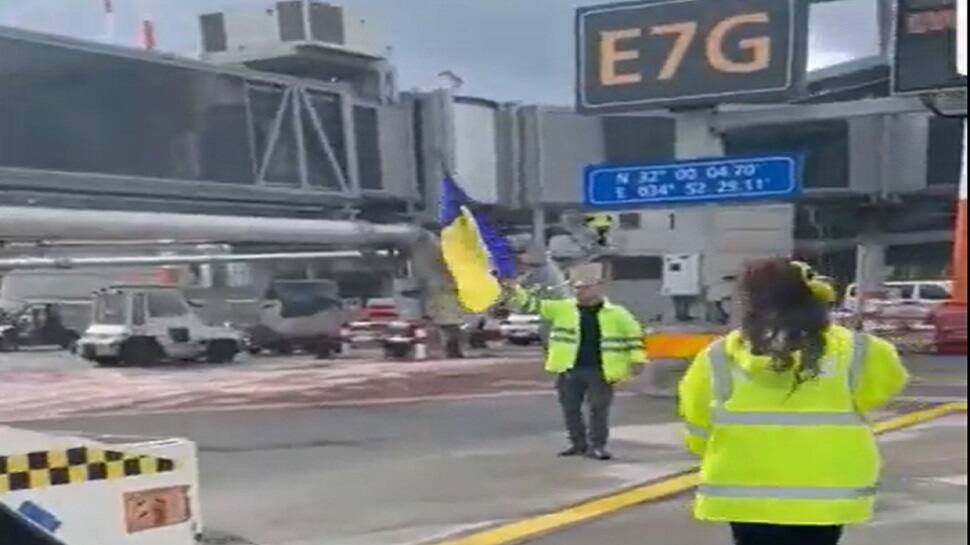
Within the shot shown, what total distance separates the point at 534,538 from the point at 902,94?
1064cm

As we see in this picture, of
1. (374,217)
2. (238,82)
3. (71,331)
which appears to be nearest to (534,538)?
(374,217)

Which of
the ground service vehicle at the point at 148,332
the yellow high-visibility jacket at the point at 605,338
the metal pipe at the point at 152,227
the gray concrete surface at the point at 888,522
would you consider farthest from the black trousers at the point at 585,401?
the ground service vehicle at the point at 148,332

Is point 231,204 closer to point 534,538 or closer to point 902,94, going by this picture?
point 534,538

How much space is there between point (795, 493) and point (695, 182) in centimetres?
1110

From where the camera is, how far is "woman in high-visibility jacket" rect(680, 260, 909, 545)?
386 centimetres

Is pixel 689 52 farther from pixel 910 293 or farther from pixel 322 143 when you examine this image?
pixel 910 293

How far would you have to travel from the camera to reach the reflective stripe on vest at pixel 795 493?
3928 mm

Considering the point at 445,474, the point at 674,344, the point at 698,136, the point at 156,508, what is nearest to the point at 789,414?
the point at 156,508

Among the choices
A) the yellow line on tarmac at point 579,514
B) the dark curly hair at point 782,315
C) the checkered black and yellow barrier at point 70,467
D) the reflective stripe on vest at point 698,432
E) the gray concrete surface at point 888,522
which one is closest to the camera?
the dark curly hair at point 782,315

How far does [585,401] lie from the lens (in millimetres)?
11156

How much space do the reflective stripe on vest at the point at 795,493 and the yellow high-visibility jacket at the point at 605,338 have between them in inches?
262

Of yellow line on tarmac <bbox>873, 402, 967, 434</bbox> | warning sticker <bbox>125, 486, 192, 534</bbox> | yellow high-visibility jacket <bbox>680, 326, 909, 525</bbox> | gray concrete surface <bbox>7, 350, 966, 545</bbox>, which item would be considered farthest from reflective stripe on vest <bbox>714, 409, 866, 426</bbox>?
yellow line on tarmac <bbox>873, 402, 967, 434</bbox>

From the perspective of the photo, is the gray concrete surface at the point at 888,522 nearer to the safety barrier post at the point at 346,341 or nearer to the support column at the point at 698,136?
the support column at the point at 698,136

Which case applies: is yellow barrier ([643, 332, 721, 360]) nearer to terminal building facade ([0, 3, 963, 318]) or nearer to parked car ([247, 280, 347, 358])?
terminal building facade ([0, 3, 963, 318])
